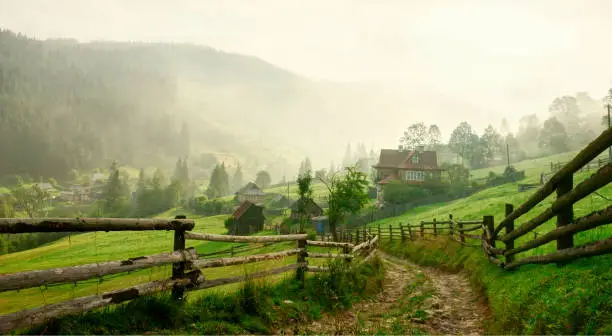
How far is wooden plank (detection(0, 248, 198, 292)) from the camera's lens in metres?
3.96

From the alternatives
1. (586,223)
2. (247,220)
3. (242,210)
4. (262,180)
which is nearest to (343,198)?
(247,220)

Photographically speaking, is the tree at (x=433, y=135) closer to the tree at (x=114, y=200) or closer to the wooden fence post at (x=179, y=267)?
the wooden fence post at (x=179, y=267)

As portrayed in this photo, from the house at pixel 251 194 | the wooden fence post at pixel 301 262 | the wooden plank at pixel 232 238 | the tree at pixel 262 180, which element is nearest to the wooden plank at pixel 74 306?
the wooden plank at pixel 232 238

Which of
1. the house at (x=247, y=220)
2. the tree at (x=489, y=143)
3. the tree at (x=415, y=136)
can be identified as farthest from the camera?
the tree at (x=489, y=143)

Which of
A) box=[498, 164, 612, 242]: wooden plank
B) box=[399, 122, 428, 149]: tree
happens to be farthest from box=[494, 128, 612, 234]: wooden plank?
box=[399, 122, 428, 149]: tree

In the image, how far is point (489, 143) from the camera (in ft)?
349

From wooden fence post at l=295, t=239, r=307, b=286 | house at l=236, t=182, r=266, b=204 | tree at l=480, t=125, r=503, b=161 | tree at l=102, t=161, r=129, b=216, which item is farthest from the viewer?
tree at l=102, t=161, r=129, b=216

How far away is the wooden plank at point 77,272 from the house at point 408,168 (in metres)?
63.8

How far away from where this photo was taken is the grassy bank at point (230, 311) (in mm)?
4590

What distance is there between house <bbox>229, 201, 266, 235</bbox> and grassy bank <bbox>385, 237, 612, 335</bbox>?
198 feet

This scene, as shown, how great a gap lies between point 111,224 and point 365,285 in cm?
768

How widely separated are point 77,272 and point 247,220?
6422cm

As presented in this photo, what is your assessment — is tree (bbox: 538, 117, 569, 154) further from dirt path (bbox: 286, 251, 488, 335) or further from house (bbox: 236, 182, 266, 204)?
dirt path (bbox: 286, 251, 488, 335)

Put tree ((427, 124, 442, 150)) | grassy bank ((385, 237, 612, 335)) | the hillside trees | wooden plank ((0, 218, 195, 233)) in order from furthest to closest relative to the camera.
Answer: the hillside trees < tree ((427, 124, 442, 150)) < grassy bank ((385, 237, 612, 335)) < wooden plank ((0, 218, 195, 233))
